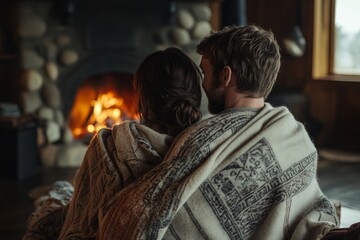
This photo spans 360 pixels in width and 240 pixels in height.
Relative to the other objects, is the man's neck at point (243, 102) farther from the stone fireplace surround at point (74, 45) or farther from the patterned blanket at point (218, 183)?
the stone fireplace surround at point (74, 45)

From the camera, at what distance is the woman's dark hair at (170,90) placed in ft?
5.17

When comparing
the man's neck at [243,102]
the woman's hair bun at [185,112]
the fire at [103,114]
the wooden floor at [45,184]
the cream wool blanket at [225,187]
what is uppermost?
the man's neck at [243,102]

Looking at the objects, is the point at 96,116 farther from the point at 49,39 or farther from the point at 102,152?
the point at 102,152

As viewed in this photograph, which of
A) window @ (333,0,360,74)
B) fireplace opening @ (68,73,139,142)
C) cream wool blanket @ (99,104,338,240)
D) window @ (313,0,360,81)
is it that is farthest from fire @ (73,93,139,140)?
cream wool blanket @ (99,104,338,240)

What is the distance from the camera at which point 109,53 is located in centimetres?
458

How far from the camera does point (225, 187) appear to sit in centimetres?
142

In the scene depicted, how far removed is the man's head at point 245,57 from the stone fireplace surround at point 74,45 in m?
3.03

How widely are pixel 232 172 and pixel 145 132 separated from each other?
27 cm

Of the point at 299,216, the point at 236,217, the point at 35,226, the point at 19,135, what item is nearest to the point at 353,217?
the point at 299,216

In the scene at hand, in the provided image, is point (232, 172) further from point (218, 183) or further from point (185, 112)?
point (185, 112)

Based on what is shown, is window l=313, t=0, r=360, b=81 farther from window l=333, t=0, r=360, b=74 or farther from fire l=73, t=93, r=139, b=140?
fire l=73, t=93, r=139, b=140

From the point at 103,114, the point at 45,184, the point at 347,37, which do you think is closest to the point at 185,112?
the point at 45,184

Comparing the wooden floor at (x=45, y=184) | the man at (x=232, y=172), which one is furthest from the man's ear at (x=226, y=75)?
the wooden floor at (x=45, y=184)

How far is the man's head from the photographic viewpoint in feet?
4.69
